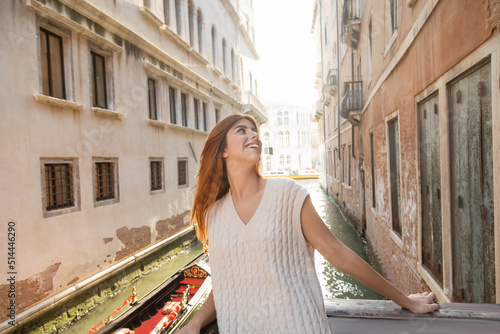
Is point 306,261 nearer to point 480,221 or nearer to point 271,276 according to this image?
point 271,276

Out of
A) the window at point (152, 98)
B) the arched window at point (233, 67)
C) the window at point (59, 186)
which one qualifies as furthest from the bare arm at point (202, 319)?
the arched window at point (233, 67)

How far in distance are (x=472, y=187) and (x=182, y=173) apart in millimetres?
9912

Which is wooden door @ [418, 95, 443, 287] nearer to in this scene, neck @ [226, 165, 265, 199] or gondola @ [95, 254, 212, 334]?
neck @ [226, 165, 265, 199]

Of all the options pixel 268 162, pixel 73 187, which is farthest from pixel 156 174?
pixel 268 162

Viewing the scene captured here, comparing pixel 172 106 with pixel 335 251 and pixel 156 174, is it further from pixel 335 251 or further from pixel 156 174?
pixel 335 251

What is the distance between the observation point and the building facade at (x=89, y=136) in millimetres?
5164

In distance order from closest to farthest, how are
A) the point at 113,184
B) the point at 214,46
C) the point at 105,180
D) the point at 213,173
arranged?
the point at 213,173
the point at 105,180
the point at 113,184
the point at 214,46

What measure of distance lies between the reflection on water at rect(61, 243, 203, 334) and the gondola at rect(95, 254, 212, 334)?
93cm

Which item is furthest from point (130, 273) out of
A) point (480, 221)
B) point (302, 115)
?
point (302, 115)

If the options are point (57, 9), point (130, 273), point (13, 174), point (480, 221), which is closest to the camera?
point (480, 221)

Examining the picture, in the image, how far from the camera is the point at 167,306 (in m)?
5.55

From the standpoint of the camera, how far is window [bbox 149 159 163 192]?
9.68m

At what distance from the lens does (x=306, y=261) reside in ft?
4.09

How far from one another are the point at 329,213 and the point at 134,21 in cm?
1089
